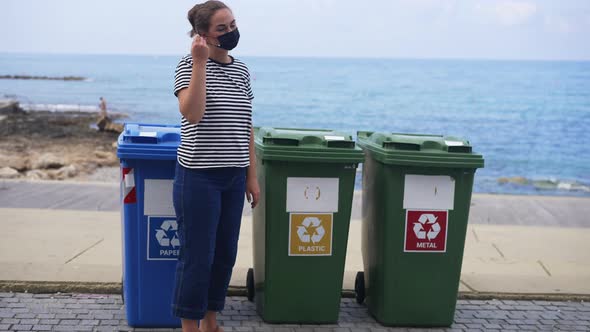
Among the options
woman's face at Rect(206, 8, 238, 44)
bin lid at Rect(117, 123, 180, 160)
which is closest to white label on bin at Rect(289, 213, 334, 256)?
bin lid at Rect(117, 123, 180, 160)

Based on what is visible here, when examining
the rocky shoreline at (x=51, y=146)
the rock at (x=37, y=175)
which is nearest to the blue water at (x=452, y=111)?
the rocky shoreline at (x=51, y=146)

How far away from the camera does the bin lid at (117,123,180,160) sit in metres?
4.23

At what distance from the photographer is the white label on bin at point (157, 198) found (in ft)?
14.1

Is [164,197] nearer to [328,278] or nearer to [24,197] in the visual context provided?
[328,278]

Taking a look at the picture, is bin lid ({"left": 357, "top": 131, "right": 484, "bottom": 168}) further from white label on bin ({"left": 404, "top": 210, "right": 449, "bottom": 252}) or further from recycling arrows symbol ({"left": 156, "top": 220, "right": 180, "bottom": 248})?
recycling arrows symbol ({"left": 156, "top": 220, "right": 180, "bottom": 248})

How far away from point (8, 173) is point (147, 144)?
12131mm

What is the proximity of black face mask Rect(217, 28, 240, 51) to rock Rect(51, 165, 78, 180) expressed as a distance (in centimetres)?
1265

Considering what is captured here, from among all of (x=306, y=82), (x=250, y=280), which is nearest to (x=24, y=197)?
(x=250, y=280)

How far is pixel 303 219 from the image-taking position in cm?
457

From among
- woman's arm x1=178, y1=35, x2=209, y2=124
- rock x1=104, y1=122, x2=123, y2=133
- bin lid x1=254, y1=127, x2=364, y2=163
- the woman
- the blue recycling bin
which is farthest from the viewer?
rock x1=104, y1=122, x2=123, y2=133

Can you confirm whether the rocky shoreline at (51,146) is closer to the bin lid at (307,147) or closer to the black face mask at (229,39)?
the bin lid at (307,147)

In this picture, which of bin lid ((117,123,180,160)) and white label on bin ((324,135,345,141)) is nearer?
bin lid ((117,123,180,160))

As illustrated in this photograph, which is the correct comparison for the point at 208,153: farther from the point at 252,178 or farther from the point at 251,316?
the point at 251,316

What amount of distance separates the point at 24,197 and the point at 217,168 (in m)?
5.99
